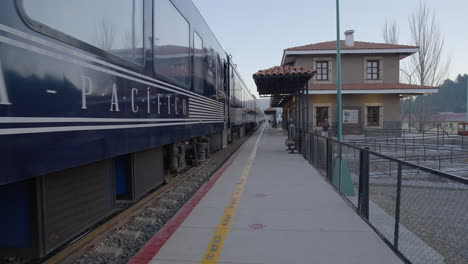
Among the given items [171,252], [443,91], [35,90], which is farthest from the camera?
[443,91]

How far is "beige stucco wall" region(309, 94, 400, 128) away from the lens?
24.2 meters

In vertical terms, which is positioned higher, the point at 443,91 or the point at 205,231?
the point at 443,91

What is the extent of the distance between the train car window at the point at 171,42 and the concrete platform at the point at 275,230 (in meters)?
2.24

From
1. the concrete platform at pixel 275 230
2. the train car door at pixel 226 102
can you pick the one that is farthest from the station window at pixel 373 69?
the concrete platform at pixel 275 230

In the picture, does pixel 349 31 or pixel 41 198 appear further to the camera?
pixel 349 31

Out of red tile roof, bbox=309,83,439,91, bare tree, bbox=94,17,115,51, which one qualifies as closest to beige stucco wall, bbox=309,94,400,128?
red tile roof, bbox=309,83,439,91

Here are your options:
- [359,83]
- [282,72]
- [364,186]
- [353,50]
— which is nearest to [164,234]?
[364,186]

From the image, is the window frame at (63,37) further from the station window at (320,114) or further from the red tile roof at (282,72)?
the station window at (320,114)

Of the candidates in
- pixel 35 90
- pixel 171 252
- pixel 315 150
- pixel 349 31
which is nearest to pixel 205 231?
pixel 171 252

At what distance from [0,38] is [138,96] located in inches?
77.3

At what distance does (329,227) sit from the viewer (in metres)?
4.17

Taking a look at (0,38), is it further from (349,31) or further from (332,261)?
(349,31)

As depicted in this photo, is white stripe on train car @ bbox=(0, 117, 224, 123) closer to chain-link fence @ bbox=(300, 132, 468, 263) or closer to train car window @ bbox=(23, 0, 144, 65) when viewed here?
train car window @ bbox=(23, 0, 144, 65)

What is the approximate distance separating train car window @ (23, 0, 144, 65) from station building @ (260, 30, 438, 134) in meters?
20.9
